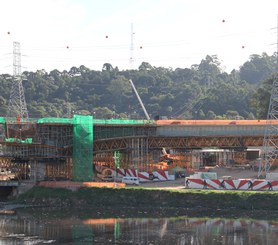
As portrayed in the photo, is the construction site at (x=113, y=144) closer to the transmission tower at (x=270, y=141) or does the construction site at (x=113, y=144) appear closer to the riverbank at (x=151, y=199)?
the transmission tower at (x=270, y=141)

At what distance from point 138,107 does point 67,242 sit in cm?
13908

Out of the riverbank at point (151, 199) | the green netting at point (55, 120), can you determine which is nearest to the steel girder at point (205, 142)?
the green netting at point (55, 120)

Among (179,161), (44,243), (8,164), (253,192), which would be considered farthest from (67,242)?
(179,161)

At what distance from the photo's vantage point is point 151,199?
69.4m

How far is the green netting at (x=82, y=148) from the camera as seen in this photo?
78875 millimetres

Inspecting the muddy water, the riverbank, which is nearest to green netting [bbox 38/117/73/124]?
the riverbank

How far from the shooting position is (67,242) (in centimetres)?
5041

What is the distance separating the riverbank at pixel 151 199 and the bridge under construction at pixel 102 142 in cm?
559

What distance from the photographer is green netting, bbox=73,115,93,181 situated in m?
78.9

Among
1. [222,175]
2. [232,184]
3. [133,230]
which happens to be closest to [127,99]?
[222,175]

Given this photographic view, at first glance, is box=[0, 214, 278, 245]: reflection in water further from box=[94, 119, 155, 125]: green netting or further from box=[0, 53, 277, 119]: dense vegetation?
box=[0, 53, 277, 119]: dense vegetation

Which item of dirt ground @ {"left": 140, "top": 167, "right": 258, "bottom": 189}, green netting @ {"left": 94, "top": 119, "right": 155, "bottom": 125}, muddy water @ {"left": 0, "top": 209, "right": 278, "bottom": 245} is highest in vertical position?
green netting @ {"left": 94, "top": 119, "right": 155, "bottom": 125}

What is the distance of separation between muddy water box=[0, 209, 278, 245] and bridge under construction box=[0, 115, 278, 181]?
15.8 metres

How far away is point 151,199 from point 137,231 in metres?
14.8
